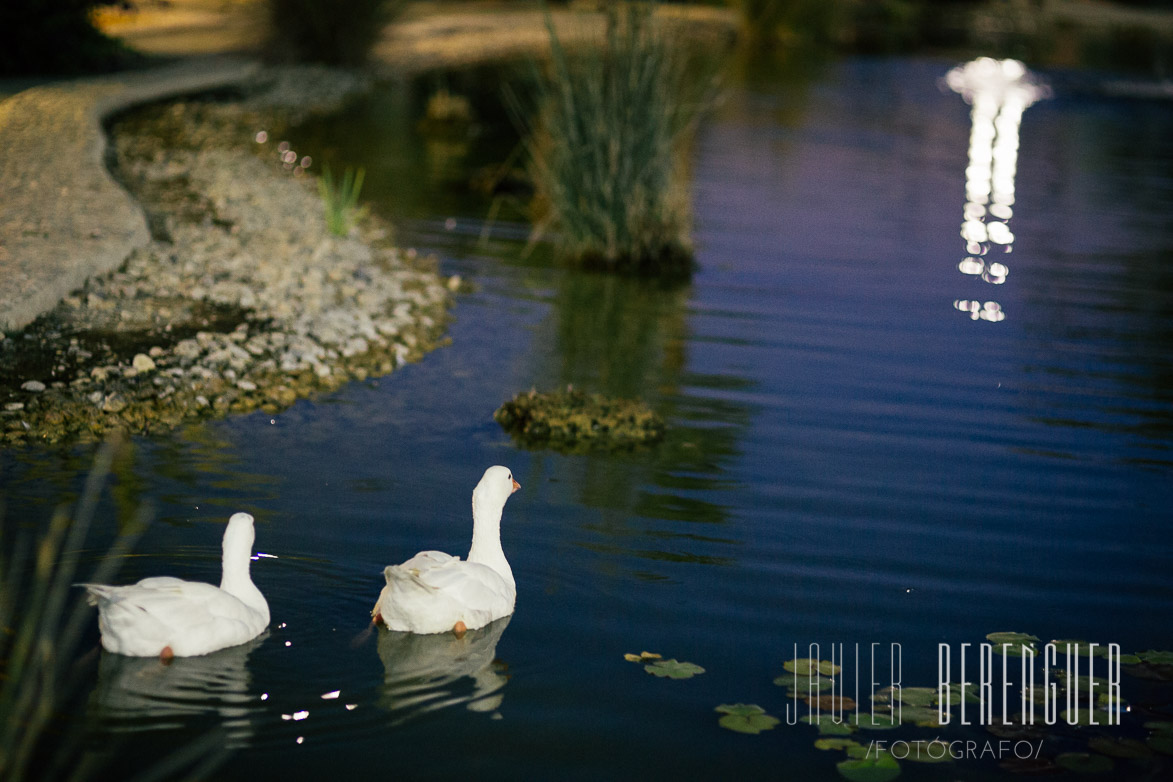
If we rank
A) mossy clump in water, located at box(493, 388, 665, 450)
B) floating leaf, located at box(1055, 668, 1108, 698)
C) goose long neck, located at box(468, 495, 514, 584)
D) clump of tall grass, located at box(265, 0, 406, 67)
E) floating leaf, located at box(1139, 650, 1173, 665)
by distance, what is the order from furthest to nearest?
1. clump of tall grass, located at box(265, 0, 406, 67)
2. mossy clump in water, located at box(493, 388, 665, 450)
3. goose long neck, located at box(468, 495, 514, 584)
4. floating leaf, located at box(1139, 650, 1173, 665)
5. floating leaf, located at box(1055, 668, 1108, 698)

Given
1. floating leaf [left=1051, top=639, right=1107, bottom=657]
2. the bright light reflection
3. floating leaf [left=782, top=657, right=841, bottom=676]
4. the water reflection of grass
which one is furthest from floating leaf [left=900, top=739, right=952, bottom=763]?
the bright light reflection

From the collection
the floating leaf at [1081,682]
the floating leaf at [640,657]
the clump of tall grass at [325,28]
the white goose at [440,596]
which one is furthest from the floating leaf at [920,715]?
the clump of tall grass at [325,28]

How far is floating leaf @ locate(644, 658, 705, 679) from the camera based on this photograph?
14.8ft

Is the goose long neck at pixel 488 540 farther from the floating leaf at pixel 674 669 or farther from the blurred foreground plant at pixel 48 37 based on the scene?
the blurred foreground plant at pixel 48 37

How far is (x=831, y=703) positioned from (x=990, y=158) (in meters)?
16.4

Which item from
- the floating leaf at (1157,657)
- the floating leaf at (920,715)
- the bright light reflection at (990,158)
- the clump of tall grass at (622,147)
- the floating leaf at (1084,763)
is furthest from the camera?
the bright light reflection at (990,158)

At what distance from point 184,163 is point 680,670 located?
37.2 ft

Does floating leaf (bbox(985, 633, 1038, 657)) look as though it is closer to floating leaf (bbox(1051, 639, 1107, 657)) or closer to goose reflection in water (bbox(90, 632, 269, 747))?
floating leaf (bbox(1051, 639, 1107, 657))

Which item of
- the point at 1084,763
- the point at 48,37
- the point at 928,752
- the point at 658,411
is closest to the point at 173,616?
the point at 928,752

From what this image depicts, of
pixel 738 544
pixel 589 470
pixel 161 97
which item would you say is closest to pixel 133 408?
pixel 589 470

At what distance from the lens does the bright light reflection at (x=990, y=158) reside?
40.7 feet

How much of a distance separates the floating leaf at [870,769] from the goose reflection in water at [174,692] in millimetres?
1854

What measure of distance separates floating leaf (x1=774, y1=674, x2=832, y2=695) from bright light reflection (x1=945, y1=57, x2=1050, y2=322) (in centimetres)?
660

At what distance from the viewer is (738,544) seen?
19.0 ft
